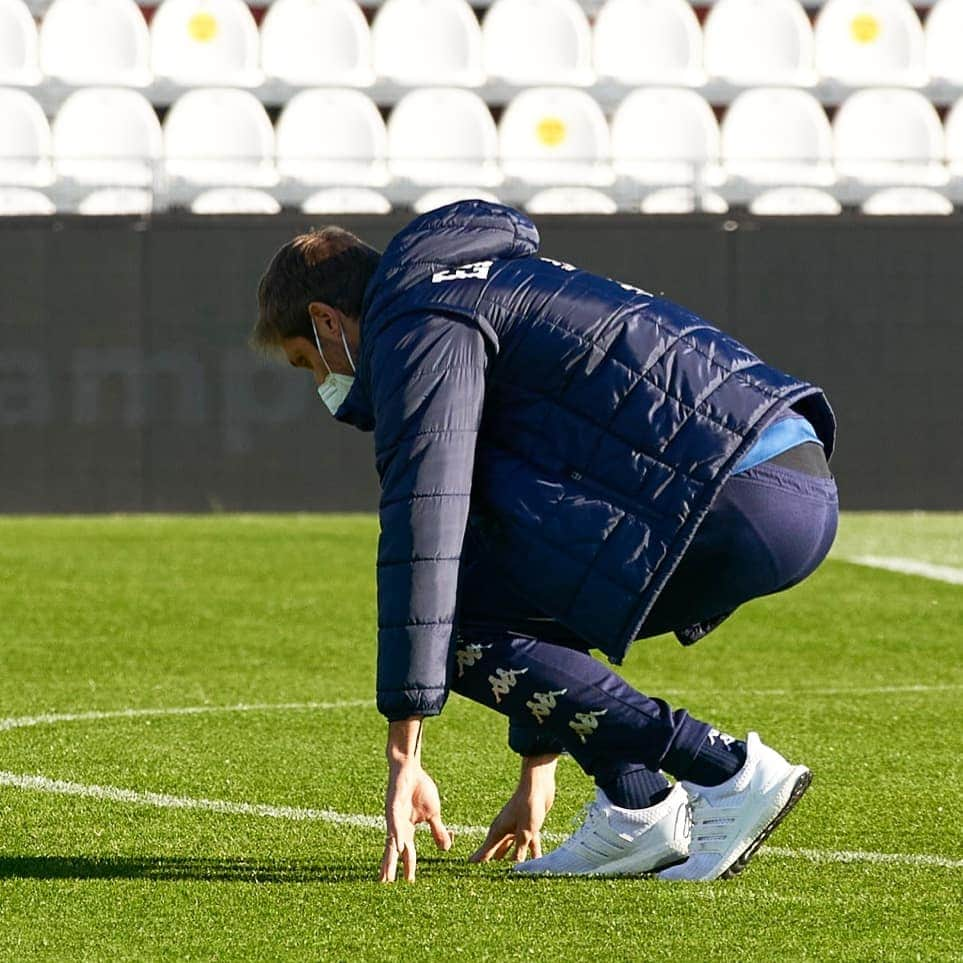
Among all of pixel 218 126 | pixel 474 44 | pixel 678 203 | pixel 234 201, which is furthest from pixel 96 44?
pixel 678 203

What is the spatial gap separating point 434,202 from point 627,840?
365 inches

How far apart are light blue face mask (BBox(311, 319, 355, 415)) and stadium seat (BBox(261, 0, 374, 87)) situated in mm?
10638

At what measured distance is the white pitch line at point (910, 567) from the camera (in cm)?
847

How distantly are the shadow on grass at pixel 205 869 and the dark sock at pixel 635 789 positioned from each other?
0.26 metres

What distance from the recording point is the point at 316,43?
13594 millimetres

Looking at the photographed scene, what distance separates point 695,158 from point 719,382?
10.6m

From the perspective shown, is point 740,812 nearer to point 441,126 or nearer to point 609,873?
point 609,873

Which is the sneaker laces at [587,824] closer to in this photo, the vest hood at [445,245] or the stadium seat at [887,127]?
the vest hood at [445,245]

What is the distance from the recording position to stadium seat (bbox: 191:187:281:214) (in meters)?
12.0

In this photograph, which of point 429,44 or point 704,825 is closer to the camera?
point 704,825

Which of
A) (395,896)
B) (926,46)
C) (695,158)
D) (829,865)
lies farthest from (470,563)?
(926,46)

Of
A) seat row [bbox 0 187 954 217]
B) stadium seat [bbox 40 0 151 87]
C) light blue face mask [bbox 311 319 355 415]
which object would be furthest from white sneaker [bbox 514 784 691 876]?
stadium seat [bbox 40 0 151 87]

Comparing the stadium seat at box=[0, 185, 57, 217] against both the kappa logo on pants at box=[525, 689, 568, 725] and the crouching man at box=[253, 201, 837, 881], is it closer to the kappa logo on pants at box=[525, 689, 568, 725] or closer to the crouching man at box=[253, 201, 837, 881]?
the crouching man at box=[253, 201, 837, 881]

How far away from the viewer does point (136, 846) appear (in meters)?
3.38
